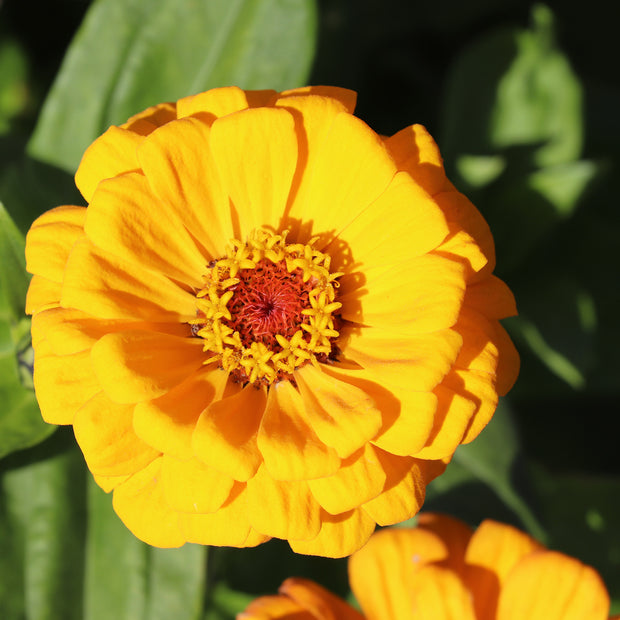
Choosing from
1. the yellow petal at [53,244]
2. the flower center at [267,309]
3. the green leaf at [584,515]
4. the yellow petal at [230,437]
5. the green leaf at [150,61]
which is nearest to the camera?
the yellow petal at [230,437]

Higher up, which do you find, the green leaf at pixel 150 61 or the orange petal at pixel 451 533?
the green leaf at pixel 150 61

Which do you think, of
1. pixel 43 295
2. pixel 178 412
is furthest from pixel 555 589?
pixel 43 295

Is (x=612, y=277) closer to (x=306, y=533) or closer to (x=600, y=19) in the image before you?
(x=600, y=19)

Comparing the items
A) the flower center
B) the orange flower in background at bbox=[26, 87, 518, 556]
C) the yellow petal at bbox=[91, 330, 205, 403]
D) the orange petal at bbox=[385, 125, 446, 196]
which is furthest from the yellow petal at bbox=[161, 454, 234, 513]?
the orange petal at bbox=[385, 125, 446, 196]

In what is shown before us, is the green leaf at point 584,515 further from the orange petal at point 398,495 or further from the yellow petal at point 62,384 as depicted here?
the yellow petal at point 62,384

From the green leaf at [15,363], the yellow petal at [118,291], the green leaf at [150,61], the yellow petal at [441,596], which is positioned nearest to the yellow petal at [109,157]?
the yellow petal at [118,291]

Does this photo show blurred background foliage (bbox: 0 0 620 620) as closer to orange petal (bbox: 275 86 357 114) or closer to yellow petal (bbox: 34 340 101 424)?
yellow petal (bbox: 34 340 101 424)
